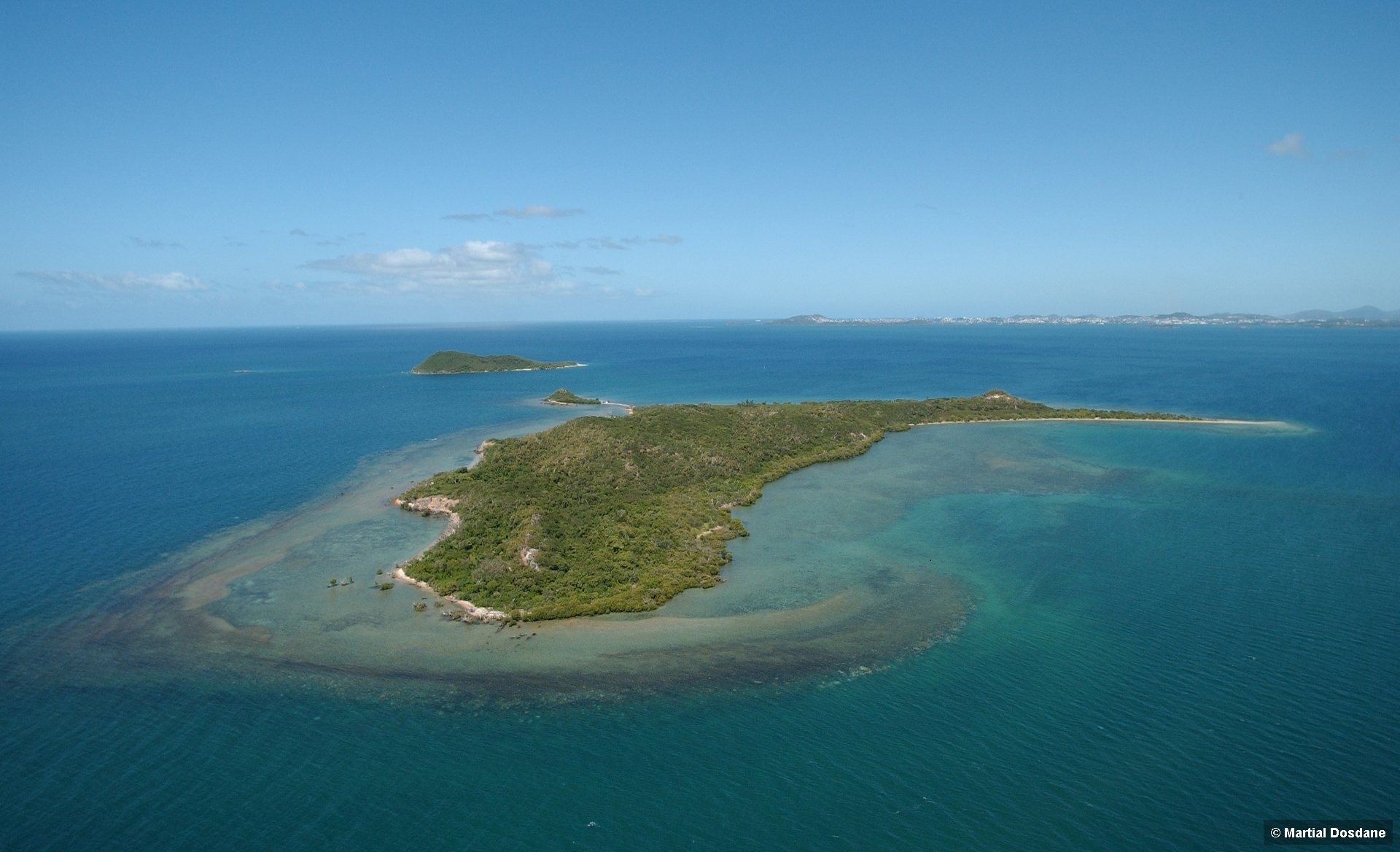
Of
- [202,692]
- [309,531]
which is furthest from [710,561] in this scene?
[309,531]

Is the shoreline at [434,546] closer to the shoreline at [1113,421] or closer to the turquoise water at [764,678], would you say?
the turquoise water at [764,678]

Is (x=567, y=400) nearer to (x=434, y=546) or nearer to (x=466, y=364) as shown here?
(x=466, y=364)

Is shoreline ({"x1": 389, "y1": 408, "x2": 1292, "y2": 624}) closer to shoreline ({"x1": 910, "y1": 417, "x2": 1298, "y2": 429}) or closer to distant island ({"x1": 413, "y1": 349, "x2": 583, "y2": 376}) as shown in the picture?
shoreline ({"x1": 910, "y1": 417, "x2": 1298, "y2": 429})

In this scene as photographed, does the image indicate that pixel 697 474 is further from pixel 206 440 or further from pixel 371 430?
pixel 206 440

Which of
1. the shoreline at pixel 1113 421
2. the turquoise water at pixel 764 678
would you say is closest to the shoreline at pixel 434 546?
the turquoise water at pixel 764 678

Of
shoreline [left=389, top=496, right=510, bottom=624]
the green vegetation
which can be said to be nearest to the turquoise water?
shoreline [left=389, top=496, right=510, bottom=624]

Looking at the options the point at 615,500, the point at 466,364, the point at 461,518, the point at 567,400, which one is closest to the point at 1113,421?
the point at 615,500
